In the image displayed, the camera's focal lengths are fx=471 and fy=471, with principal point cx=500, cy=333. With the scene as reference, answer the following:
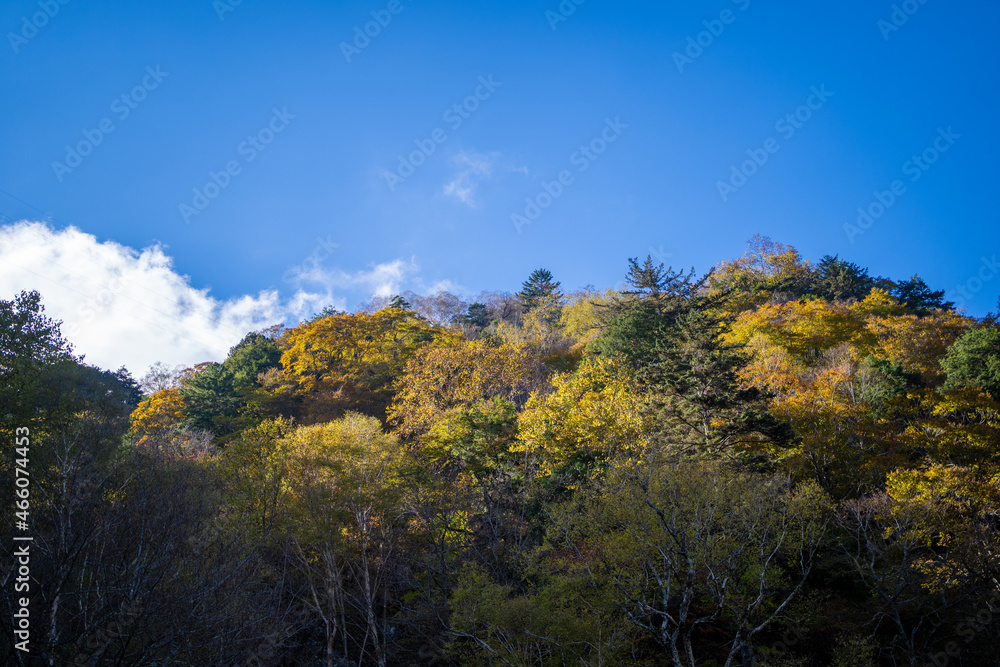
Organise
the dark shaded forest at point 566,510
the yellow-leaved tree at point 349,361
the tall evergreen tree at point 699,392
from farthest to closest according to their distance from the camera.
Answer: the yellow-leaved tree at point 349,361 → the tall evergreen tree at point 699,392 → the dark shaded forest at point 566,510

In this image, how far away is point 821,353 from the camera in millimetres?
26859

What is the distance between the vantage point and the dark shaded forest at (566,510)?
10797 millimetres

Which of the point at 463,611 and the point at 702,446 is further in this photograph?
the point at 702,446

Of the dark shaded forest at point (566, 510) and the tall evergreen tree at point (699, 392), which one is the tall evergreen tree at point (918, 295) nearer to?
the dark shaded forest at point (566, 510)

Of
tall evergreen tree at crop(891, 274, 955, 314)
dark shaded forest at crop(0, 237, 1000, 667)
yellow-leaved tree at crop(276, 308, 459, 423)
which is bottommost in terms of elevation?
dark shaded forest at crop(0, 237, 1000, 667)

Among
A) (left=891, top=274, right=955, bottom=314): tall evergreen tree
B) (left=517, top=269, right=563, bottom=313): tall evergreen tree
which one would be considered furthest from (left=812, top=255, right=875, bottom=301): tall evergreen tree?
(left=517, top=269, right=563, bottom=313): tall evergreen tree

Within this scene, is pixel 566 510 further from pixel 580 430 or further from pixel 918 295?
pixel 918 295

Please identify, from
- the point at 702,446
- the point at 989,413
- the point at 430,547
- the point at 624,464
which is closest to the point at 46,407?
the point at 430,547

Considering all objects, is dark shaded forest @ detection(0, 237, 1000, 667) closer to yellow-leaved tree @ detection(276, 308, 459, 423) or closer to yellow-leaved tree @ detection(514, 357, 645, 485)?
yellow-leaved tree @ detection(514, 357, 645, 485)

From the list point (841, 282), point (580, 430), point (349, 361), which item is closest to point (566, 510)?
point (580, 430)

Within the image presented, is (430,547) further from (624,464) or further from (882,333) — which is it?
(882,333)

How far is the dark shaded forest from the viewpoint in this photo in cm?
1080

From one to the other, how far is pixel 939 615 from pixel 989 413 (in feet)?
25.6

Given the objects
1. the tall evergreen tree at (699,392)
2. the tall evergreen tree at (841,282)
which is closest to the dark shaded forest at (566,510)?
the tall evergreen tree at (699,392)
